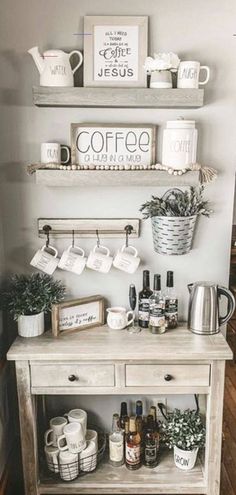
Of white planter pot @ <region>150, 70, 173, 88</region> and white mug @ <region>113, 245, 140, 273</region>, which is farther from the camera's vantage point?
white mug @ <region>113, 245, 140, 273</region>

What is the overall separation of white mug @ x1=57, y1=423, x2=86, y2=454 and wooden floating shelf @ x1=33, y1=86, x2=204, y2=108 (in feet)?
4.47

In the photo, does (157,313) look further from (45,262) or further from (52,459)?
(52,459)

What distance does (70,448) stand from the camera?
202 cm

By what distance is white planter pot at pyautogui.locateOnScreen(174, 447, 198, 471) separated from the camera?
2055 millimetres

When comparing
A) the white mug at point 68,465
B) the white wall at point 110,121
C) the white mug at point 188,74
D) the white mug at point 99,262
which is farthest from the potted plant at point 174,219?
the white mug at point 68,465

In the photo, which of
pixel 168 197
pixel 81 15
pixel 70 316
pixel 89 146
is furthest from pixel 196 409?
pixel 81 15

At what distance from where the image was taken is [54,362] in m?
1.88

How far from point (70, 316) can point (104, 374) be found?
0.99 ft

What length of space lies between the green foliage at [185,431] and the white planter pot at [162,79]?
143cm

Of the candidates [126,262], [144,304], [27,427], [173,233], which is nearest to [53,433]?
[27,427]

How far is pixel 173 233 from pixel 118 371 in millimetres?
602

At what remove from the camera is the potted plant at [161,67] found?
1812 mm

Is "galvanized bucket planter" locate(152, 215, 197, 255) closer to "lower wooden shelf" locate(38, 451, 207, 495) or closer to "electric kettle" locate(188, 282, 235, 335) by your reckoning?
"electric kettle" locate(188, 282, 235, 335)

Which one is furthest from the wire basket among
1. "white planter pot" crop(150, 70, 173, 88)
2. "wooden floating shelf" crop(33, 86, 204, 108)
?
"white planter pot" crop(150, 70, 173, 88)
